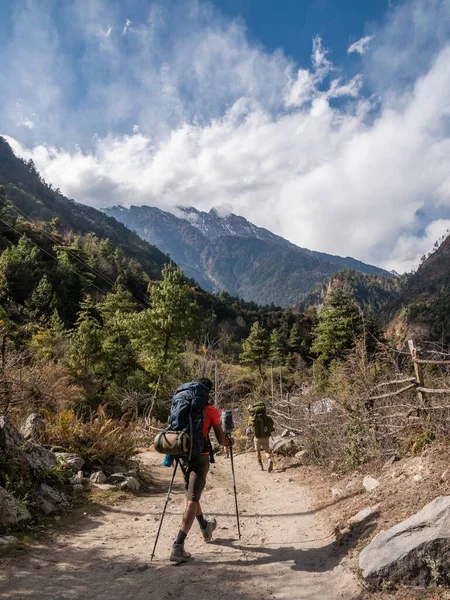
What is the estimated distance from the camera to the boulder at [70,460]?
704cm

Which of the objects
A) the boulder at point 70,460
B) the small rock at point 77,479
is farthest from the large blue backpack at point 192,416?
the boulder at point 70,460

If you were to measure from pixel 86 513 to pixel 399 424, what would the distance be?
17.6ft

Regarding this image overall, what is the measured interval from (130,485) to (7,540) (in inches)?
113

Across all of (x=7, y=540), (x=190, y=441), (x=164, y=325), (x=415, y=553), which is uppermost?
(x=164, y=325)

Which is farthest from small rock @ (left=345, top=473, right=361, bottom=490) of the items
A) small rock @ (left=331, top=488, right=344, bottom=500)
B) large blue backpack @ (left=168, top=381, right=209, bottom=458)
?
large blue backpack @ (left=168, top=381, right=209, bottom=458)

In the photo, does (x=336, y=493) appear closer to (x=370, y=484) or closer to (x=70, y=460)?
(x=370, y=484)

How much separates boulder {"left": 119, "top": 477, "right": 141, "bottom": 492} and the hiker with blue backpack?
2872 mm

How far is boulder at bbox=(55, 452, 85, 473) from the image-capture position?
7043mm

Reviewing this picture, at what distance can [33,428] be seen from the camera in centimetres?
751

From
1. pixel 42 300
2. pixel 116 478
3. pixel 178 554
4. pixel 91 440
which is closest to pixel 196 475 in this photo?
pixel 178 554

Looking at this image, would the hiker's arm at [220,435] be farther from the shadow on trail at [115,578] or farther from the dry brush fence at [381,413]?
the dry brush fence at [381,413]

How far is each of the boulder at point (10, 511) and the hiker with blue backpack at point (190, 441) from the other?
2.18 metres

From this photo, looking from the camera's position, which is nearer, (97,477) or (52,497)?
(52,497)

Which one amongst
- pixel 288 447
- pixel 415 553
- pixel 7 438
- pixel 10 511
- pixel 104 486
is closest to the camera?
pixel 415 553
